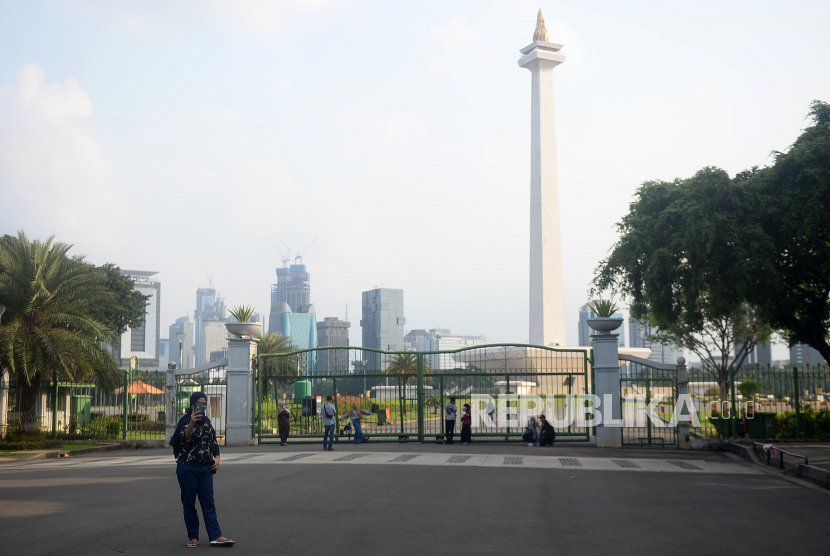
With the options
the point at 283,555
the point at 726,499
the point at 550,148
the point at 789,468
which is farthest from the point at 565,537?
the point at 550,148

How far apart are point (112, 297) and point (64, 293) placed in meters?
2.11

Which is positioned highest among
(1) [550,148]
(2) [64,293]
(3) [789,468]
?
(1) [550,148]

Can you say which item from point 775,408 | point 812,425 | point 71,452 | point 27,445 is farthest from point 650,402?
point 27,445

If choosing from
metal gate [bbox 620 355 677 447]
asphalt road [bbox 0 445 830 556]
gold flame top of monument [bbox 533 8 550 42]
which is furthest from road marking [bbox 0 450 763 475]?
A: gold flame top of monument [bbox 533 8 550 42]

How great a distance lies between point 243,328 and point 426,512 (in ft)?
44.8

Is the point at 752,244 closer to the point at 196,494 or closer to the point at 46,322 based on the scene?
the point at 196,494

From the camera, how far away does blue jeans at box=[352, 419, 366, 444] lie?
2214 cm

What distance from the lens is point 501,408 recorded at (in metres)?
23.4

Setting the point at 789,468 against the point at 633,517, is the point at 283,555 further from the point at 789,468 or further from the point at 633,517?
the point at 789,468

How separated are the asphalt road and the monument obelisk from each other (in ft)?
102

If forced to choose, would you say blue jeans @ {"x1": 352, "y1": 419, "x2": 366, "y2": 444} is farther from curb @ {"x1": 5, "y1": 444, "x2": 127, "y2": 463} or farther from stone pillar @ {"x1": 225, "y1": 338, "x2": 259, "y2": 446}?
curb @ {"x1": 5, "y1": 444, "x2": 127, "y2": 463}

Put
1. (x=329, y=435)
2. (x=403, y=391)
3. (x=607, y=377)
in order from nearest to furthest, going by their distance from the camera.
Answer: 1. (x=329, y=435)
2. (x=607, y=377)
3. (x=403, y=391)

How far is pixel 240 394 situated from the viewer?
22531mm

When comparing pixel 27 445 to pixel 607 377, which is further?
pixel 607 377
